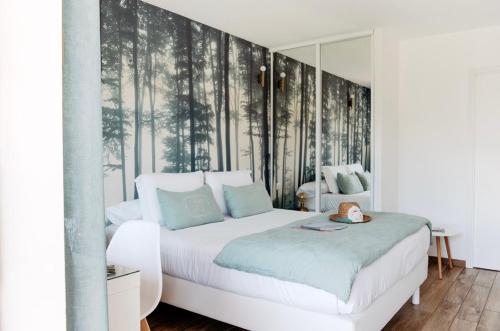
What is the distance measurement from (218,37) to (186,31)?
1.53ft

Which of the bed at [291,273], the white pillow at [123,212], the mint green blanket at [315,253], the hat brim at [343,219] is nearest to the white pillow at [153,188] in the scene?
the bed at [291,273]

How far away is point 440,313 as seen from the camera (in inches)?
116

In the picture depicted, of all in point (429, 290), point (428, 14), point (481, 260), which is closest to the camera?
point (429, 290)

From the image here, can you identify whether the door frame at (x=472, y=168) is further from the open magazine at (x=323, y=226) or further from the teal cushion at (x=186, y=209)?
the teal cushion at (x=186, y=209)

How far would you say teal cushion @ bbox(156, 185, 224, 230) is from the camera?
3021 mm

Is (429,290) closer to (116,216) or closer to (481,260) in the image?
Result: (481,260)

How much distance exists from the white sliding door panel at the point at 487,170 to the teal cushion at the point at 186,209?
2.81 meters

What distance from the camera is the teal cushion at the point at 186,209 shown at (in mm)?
3021

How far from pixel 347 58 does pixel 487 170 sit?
188cm

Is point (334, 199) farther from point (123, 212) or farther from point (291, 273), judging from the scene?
point (291, 273)

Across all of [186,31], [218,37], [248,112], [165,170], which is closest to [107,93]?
[165,170]

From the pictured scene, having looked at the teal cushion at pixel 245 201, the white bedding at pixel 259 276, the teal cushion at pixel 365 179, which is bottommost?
the white bedding at pixel 259 276

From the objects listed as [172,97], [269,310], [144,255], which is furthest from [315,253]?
[172,97]

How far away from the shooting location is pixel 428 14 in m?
3.69
